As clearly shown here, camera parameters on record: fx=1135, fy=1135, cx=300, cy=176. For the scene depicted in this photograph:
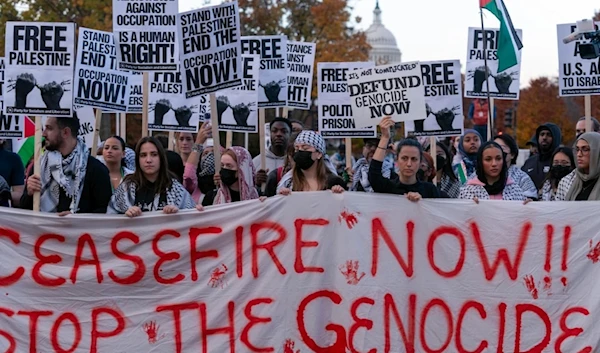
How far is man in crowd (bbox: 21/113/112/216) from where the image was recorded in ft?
25.2

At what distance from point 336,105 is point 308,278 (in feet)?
14.6

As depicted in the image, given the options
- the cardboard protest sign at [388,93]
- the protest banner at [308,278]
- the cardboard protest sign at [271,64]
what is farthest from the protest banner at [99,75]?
the protest banner at [308,278]

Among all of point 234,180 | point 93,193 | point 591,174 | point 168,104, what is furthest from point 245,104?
point 591,174

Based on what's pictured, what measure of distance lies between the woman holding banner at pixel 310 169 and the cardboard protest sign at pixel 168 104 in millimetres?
4938

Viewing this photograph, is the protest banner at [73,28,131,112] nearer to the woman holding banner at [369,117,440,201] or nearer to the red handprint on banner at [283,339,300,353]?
the woman holding banner at [369,117,440,201]

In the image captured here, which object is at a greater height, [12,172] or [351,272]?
[12,172]

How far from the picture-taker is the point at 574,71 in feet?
39.2

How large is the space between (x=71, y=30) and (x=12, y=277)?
5.99 feet

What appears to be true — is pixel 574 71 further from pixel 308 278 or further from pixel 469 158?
pixel 308 278

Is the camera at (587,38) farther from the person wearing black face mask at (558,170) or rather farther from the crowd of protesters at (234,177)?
the crowd of protesters at (234,177)

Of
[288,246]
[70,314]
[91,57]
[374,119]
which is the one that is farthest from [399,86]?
[91,57]

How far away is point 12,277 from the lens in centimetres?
719

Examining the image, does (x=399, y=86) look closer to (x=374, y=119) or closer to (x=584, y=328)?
(x=374, y=119)

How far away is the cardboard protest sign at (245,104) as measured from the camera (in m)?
11.6
